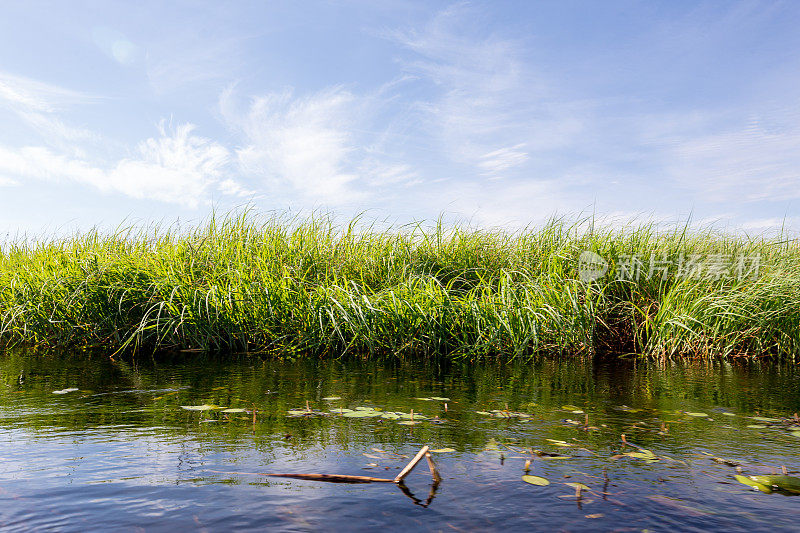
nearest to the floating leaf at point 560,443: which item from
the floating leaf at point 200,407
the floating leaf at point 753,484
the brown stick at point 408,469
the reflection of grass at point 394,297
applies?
the floating leaf at point 753,484

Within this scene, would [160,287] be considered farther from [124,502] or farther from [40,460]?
[124,502]

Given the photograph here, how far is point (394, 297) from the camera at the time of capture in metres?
5.64

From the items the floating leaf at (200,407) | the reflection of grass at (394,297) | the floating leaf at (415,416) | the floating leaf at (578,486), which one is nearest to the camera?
the floating leaf at (578,486)

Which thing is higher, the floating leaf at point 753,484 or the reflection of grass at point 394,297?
the reflection of grass at point 394,297

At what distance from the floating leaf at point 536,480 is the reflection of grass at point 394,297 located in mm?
3556

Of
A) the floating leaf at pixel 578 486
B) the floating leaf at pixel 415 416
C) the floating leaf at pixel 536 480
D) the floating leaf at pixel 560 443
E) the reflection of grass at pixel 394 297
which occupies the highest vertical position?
the reflection of grass at pixel 394 297

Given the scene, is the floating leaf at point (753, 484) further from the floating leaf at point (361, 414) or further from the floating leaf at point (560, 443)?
the floating leaf at point (361, 414)

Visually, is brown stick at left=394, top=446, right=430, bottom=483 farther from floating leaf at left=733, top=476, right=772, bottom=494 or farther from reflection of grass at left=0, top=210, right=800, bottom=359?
reflection of grass at left=0, top=210, right=800, bottom=359

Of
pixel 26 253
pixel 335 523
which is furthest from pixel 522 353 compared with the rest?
pixel 26 253

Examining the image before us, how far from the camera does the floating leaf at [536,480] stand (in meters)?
1.85

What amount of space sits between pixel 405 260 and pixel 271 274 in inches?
67.3

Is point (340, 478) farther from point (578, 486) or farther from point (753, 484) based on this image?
point (753, 484)

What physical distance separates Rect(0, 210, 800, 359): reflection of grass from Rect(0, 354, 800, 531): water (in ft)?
4.75

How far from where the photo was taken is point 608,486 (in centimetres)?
187
